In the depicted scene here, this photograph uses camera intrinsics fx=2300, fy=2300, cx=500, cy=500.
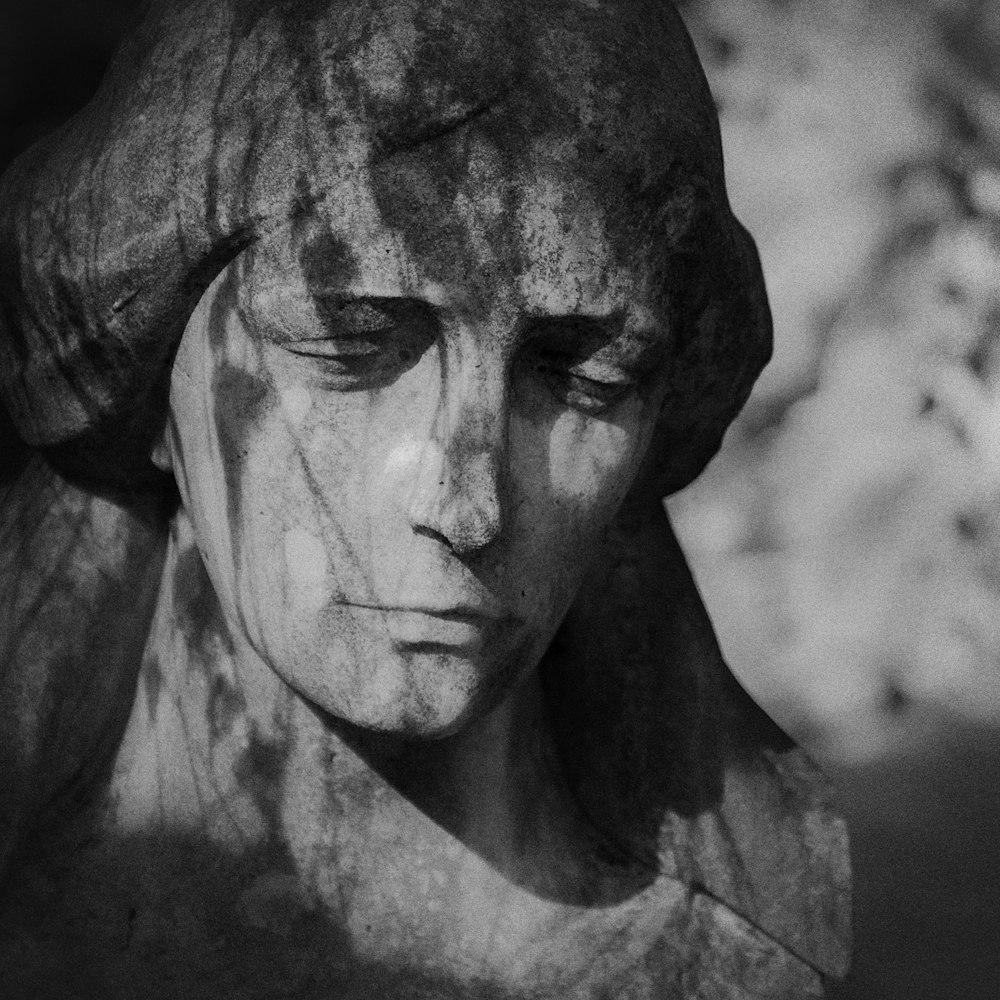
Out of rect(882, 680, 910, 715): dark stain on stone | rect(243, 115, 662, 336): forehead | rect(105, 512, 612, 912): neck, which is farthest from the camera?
rect(882, 680, 910, 715): dark stain on stone

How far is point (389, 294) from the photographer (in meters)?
1.90

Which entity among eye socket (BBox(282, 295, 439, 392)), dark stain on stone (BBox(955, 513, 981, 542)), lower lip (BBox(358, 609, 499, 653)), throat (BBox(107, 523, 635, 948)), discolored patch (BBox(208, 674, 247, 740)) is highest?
eye socket (BBox(282, 295, 439, 392))

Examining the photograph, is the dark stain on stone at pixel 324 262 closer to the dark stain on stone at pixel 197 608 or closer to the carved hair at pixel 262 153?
the carved hair at pixel 262 153

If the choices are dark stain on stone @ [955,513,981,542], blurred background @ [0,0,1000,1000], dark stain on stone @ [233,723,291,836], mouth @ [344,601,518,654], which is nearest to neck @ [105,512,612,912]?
dark stain on stone @ [233,723,291,836]

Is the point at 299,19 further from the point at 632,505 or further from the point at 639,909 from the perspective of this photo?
the point at 639,909

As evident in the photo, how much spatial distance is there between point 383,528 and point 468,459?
4.1 inches

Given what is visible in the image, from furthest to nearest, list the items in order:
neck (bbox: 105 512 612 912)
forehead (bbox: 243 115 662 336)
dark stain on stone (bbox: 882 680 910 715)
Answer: dark stain on stone (bbox: 882 680 910 715), neck (bbox: 105 512 612 912), forehead (bbox: 243 115 662 336)

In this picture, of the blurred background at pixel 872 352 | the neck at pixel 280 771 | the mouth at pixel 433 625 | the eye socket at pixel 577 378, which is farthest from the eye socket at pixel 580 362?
the blurred background at pixel 872 352

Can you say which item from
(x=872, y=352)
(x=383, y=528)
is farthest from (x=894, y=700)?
(x=383, y=528)

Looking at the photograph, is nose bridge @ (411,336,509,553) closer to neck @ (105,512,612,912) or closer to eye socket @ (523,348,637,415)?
eye socket @ (523,348,637,415)

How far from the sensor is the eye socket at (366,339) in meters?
1.92

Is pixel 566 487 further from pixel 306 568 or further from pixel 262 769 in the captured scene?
pixel 262 769

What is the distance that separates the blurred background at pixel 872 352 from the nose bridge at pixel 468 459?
1558 millimetres

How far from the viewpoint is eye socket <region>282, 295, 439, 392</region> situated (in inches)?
75.5
